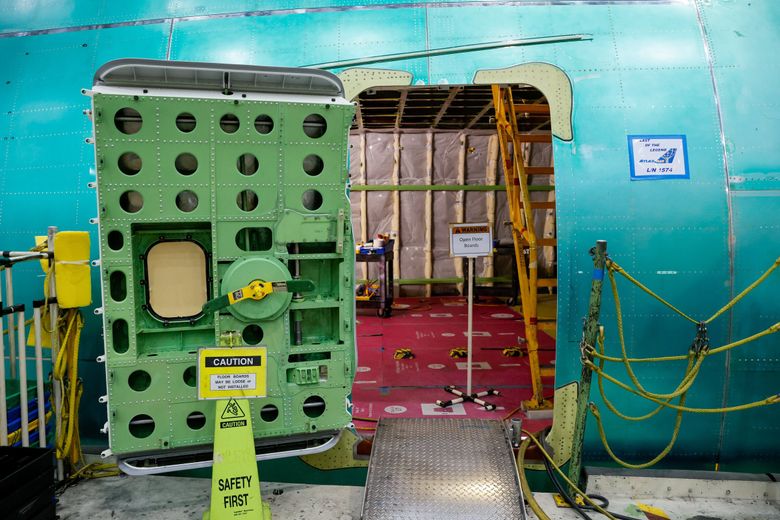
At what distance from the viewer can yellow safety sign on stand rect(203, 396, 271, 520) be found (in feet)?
11.9

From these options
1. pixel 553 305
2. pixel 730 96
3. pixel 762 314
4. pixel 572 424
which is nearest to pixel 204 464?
pixel 572 424

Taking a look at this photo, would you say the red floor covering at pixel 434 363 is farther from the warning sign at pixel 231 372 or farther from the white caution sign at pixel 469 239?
the warning sign at pixel 231 372

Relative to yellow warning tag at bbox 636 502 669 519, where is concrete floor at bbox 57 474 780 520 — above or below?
above

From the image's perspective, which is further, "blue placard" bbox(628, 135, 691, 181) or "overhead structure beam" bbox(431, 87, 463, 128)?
"overhead structure beam" bbox(431, 87, 463, 128)

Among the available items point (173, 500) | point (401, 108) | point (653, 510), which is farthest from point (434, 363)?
point (401, 108)

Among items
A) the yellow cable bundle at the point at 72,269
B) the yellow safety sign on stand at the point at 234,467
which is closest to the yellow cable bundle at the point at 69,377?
the yellow cable bundle at the point at 72,269

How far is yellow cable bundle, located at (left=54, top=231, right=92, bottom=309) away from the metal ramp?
3021mm

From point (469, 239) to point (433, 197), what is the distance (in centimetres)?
730

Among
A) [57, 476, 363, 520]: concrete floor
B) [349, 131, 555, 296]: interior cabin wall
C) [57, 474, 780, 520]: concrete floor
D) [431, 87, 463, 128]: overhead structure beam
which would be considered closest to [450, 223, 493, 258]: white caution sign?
[57, 474, 780, 520]: concrete floor

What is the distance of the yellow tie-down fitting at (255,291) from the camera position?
3611 millimetres

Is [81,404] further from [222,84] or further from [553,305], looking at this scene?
[553,305]

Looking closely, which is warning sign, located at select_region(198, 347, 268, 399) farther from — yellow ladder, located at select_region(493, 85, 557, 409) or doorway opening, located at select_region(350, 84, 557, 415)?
doorway opening, located at select_region(350, 84, 557, 415)

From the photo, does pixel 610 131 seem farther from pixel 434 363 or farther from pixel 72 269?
pixel 72 269

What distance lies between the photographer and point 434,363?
7.75 meters
